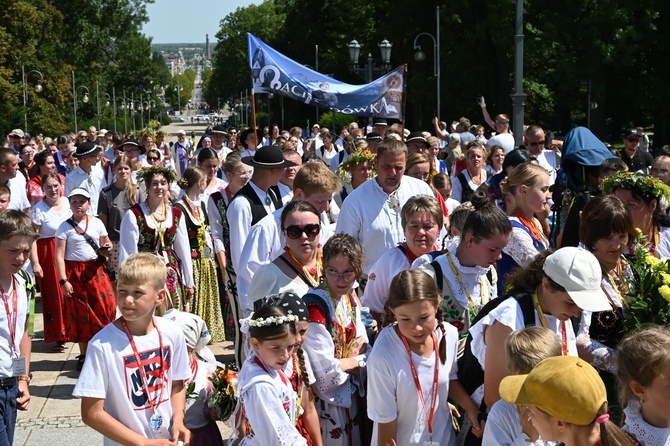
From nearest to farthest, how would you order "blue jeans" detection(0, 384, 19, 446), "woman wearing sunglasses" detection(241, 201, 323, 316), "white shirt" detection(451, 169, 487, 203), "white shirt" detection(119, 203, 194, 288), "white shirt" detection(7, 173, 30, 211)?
"blue jeans" detection(0, 384, 19, 446) < "woman wearing sunglasses" detection(241, 201, 323, 316) < "white shirt" detection(119, 203, 194, 288) < "white shirt" detection(451, 169, 487, 203) < "white shirt" detection(7, 173, 30, 211)

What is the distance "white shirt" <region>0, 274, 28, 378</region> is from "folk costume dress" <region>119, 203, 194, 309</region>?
2.54 m

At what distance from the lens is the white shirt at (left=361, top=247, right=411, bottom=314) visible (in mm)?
5844

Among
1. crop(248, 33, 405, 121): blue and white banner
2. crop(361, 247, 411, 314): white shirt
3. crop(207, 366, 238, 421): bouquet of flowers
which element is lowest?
crop(207, 366, 238, 421): bouquet of flowers

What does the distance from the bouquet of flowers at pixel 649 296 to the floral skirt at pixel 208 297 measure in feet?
17.5

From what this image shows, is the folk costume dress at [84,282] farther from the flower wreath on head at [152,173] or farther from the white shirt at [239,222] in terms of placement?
the white shirt at [239,222]

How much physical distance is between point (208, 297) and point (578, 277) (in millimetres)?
6018

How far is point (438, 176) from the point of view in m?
9.45

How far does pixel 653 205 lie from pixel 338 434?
2753mm

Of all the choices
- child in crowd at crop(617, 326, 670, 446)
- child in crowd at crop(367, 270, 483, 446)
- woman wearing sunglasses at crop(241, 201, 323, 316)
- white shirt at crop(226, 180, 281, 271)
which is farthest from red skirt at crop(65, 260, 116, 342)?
child in crowd at crop(617, 326, 670, 446)

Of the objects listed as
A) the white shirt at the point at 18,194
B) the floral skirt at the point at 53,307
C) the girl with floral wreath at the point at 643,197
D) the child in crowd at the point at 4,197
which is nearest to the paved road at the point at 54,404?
the floral skirt at the point at 53,307

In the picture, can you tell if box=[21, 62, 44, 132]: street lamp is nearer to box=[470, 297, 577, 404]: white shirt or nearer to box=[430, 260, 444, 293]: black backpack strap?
box=[430, 260, 444, 293]: black backpack strap

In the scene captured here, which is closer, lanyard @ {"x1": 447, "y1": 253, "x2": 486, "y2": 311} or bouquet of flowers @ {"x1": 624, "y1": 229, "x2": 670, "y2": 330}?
bouquet of flowers @ {"x1": 624, "y1": 229, "x2": 670, "y2": 330}

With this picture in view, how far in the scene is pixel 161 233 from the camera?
8383 millimetres

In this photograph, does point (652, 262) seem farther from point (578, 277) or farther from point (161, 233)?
point (161, 233)
